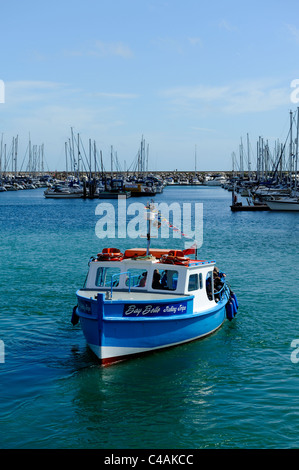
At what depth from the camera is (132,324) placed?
58.9 ft

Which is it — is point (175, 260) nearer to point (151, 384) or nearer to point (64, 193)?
point (151, 384)

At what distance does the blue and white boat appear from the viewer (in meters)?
17.7

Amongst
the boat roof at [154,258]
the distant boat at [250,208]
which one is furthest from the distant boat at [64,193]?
the boat roof at [154,258]

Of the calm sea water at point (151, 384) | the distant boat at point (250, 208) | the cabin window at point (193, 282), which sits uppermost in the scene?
the distant boat at point (250, 208)

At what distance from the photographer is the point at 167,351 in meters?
19.4

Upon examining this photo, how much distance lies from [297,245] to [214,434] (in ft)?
126

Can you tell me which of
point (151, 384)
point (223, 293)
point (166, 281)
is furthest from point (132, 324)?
point (223, 293)

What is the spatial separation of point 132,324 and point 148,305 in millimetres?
796

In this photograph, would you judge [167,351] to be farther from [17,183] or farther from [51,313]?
[17,183]

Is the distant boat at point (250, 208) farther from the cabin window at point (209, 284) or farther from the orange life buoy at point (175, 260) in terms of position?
the orange life buoy at point (175, 260)

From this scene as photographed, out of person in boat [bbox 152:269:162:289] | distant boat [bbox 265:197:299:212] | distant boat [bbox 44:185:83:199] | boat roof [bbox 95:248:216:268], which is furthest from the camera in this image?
distant boat [bbox 44:185:83:199]

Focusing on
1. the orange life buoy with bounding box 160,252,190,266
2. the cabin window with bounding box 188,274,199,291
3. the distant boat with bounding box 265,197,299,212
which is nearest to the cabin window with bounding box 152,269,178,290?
the orange life buoy with bounding box 160,252,190,266

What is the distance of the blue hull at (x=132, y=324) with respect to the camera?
57.6 feet

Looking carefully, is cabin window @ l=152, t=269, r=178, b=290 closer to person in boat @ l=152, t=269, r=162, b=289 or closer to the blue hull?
person in boat @ l=152, t=269, r=162, b=289
